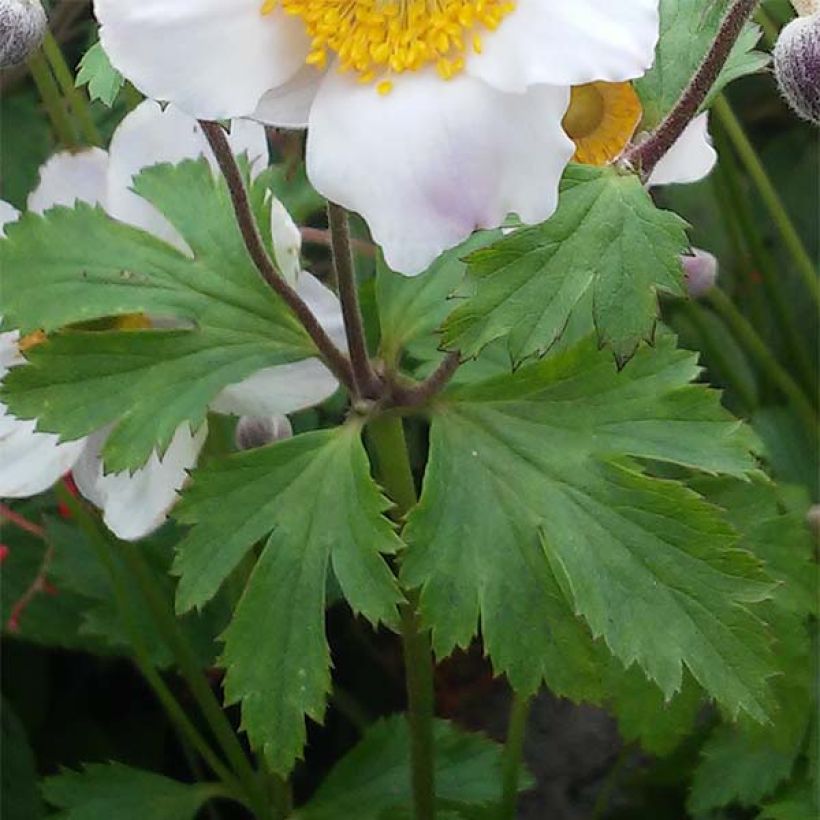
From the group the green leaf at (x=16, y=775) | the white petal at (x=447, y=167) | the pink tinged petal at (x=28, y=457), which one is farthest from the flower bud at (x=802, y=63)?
the green leaf at (x=16, y=775)

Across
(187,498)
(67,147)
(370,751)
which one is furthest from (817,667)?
(67,147)

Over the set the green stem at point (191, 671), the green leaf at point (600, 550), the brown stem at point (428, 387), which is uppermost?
the brown stem at point (428, 387)

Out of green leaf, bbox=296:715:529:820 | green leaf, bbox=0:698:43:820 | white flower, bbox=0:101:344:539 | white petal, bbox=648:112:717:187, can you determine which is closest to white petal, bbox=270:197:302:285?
white flower, bbox=0:101:344:539

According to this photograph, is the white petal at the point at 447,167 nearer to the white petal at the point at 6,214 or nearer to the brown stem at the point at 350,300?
the brown stem at the point at 350,300

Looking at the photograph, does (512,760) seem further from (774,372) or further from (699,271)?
(774,372)

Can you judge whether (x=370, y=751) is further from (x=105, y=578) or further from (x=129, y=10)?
(x=129, y=10)
